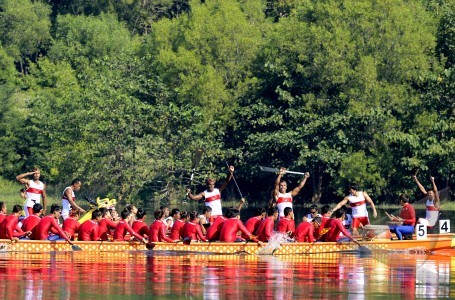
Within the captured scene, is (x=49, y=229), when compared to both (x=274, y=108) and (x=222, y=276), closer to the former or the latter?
(x=222, y=276)

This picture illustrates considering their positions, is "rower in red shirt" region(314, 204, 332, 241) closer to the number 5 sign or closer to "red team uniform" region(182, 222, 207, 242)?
"red team uniform" region(182, 222, 207, 242)

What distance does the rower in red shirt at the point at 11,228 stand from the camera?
32.1m

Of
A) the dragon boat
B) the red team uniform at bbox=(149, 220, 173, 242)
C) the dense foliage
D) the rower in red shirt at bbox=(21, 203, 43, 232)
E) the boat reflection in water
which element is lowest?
the boat reflection in water

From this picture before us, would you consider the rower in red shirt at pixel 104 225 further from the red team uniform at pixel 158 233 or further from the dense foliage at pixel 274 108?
the dense foliage at pixel 274 108

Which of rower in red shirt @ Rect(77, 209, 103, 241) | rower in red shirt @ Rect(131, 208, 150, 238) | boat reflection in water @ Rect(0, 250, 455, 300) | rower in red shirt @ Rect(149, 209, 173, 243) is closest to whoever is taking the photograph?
boat reflection in water @ Rect(0, 250, 455, 300)

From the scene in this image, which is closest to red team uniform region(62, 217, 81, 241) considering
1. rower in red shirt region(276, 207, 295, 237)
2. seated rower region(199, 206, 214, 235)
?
seated rower region(199, 206, 214, 235)

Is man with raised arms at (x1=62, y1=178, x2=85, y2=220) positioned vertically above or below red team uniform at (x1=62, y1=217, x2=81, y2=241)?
above

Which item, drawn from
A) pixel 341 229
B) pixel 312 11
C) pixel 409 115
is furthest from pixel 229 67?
pixel 341 229

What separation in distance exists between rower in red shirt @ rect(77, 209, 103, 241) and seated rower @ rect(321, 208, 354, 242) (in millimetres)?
5421

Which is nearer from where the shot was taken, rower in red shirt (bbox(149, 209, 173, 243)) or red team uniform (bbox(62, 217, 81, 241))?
rower in red shirt (bbox(149, 209, 173, 243))

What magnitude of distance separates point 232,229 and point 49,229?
431cm

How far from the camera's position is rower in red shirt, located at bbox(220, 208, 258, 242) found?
105 ft

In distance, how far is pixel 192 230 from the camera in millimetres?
32750

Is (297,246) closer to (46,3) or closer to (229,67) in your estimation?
(229,67)
